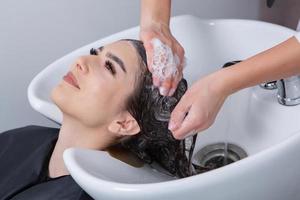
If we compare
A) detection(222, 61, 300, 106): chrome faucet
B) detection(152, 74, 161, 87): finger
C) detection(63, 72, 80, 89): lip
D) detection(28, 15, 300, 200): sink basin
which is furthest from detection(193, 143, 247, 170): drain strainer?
detection(63, 72, 80, 89): lip

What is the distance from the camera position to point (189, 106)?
941 millimetres

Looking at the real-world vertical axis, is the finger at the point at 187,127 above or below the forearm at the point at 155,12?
below

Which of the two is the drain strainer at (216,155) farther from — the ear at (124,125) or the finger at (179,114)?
the finger at (179,114)

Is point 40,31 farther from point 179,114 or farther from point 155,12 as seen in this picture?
point 179,114

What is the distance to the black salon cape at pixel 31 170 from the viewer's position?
1.18 metres

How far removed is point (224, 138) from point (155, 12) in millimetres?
420

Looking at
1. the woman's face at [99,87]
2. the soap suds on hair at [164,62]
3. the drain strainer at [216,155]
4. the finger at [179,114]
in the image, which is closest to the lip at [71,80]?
the woman's face at [99,87]

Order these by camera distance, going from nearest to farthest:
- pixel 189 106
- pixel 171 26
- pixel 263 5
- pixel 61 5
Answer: pixel 189 106
pixel 171 26
pixel 61 5
pixel 263 5

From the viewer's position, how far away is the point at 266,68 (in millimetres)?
909

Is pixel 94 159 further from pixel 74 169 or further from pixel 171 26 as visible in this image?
pixel 171 26

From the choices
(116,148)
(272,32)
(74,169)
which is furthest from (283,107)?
(74,169)

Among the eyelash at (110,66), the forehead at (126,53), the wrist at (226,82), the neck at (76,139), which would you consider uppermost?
the wrist at (226,82)

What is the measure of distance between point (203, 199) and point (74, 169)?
268 millimetres

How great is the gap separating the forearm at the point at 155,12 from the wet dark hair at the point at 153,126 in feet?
0.25
